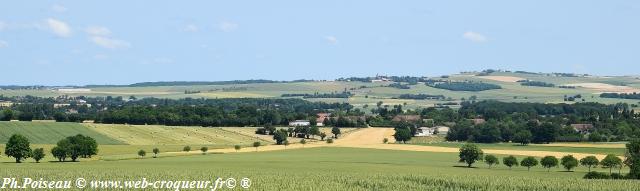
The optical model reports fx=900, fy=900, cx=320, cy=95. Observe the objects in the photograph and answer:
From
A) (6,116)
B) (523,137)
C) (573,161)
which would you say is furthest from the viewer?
(6,116)

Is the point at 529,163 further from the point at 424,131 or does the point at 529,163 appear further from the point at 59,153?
the point at 424,131

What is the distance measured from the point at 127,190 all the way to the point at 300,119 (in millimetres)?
138782

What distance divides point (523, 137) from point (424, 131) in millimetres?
33875

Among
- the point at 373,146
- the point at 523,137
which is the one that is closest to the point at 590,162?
the point at 373,146

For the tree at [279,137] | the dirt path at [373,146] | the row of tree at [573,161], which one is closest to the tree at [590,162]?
the row of tree at [573,161]

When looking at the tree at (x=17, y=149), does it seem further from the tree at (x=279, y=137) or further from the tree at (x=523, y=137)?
the tree at (x=523, y=137)

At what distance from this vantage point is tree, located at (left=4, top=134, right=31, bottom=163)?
3863 inches

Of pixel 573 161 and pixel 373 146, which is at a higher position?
pixel 573 161

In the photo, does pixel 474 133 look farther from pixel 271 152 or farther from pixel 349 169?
pixel 349 169

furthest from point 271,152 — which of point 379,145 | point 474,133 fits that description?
point 474,133

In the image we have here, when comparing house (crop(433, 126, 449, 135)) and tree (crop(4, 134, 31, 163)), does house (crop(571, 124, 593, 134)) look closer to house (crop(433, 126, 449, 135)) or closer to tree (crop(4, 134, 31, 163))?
house (crop(433, 126, 449, 135))

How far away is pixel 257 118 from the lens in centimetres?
17975

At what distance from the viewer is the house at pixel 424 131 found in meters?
171

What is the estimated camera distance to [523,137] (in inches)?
5659
